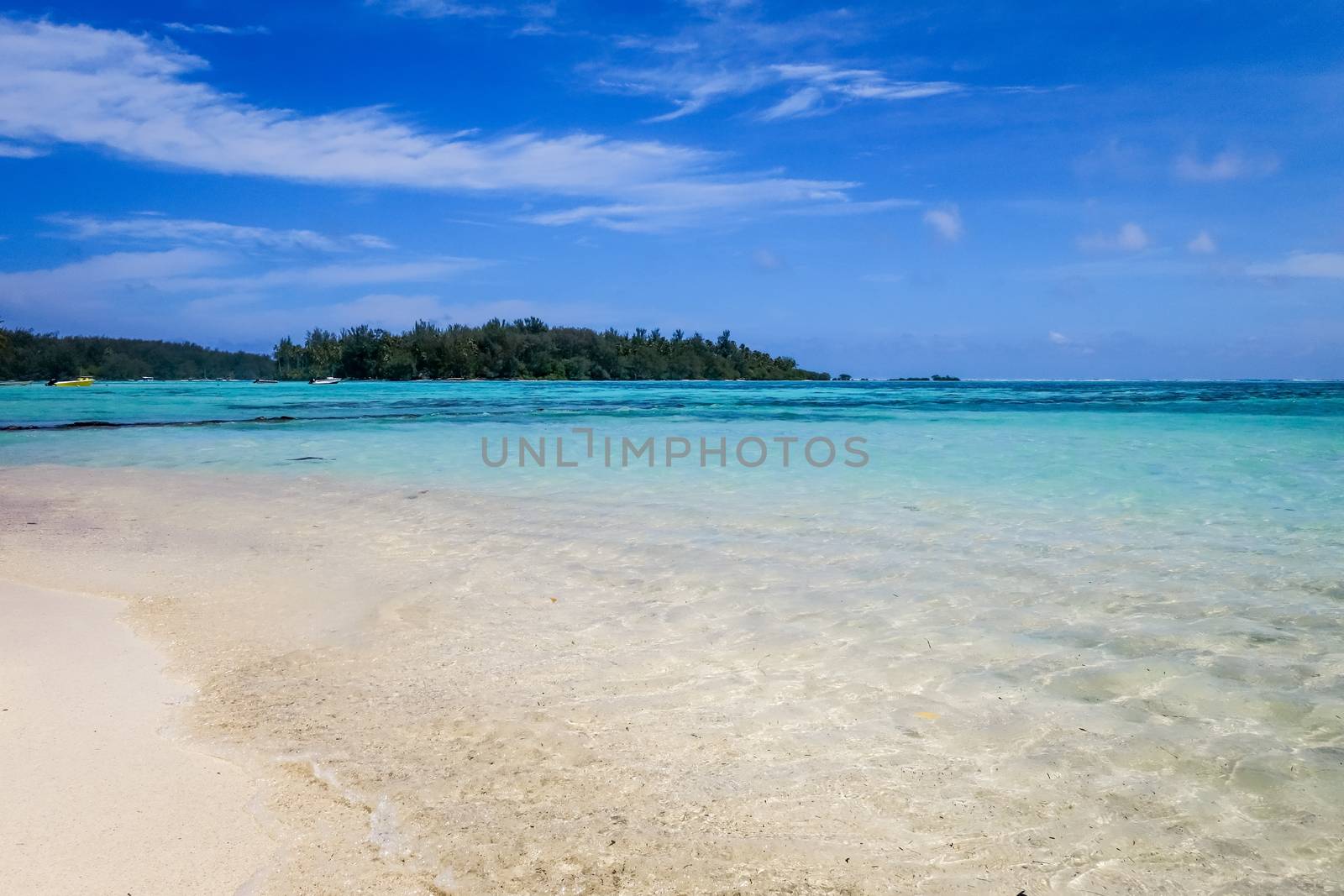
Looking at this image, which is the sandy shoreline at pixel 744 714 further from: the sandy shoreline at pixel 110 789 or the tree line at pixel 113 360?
the tree line at pixel 113 360

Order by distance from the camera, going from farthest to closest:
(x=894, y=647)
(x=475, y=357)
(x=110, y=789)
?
(x=475, y=357) → (x=894, y=647) → (x=110, y=789)

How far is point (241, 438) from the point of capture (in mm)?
15156

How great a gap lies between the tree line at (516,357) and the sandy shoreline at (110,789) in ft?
359

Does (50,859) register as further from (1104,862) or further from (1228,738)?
(1228,738)

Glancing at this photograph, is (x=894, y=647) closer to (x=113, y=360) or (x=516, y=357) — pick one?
(x=516, y=357)

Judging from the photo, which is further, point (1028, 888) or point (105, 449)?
point (105, 449)

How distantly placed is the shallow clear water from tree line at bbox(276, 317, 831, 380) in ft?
348

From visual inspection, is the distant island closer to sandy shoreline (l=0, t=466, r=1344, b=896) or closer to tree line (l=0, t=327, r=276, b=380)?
tree line (l=0, t=327, r=276, b=380)

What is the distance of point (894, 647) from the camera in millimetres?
3408

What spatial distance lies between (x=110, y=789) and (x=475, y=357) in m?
115

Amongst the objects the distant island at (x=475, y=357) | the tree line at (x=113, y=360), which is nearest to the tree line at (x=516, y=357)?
the distant island at (x=475, y=357)

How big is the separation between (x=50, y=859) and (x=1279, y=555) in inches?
242

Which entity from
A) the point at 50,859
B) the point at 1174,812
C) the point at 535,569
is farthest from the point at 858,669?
the point at 50,859

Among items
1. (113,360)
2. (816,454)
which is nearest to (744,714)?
(816,454)
